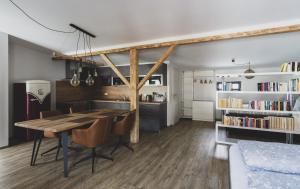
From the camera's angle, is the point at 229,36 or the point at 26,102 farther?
the point at 26,102

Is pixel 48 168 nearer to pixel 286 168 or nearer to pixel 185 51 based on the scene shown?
pixel 286 168

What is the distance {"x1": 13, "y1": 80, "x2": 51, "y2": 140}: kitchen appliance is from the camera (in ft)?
13.9

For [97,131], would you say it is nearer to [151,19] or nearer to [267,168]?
[151,19]

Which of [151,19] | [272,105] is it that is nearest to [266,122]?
[272,105]

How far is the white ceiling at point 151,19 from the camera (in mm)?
2383

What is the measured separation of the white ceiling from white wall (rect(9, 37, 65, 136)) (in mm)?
805

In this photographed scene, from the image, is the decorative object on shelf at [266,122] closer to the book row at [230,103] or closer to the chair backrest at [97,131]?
the book row at [230,103]

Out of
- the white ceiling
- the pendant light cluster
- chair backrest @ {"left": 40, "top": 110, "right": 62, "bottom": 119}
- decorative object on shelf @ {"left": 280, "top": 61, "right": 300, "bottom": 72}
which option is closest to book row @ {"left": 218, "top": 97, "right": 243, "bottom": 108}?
decorative object on shelf @ {"left": 280, "top": 61, "right": 300, "bottom": 72}

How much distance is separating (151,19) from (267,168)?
2.71m

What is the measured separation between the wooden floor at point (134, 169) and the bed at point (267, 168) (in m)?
0.66

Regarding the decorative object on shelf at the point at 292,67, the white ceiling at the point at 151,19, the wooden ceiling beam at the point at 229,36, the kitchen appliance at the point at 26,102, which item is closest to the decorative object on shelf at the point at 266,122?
the decorative object on shelf at the point at 292,67

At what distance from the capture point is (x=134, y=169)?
2730mm

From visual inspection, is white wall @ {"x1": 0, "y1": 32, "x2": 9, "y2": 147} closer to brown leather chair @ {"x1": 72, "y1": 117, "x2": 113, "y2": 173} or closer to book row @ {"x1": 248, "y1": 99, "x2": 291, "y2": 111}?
brown leather chair @ {"x1": 72, "y1": 117, "x2": 113, "y2": 173}

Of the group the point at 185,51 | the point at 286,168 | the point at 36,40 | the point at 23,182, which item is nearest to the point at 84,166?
the point at 23,182
